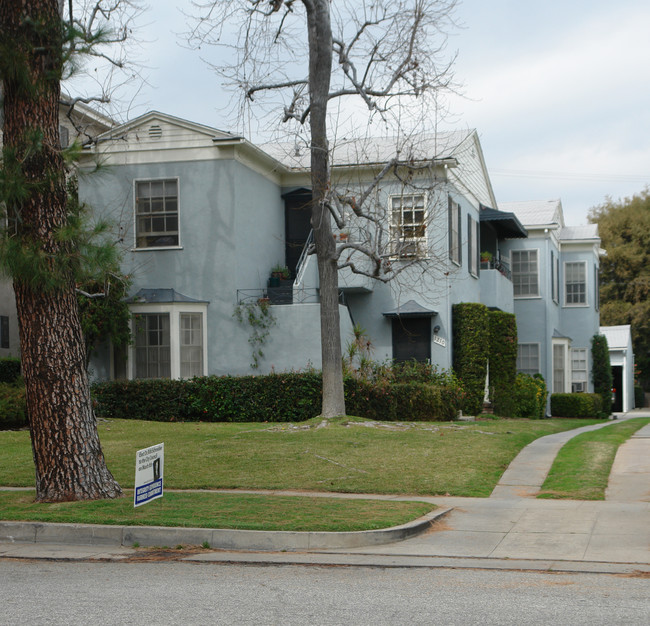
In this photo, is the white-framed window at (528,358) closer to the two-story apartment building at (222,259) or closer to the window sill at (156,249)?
the two-story apartment building at (222,259)

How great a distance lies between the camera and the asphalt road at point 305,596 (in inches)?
238

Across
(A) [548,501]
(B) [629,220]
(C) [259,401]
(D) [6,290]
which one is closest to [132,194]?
(D) [6,290]

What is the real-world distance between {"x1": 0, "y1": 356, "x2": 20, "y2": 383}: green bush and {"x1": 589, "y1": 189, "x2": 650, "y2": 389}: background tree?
1501 inches

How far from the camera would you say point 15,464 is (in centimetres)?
1416

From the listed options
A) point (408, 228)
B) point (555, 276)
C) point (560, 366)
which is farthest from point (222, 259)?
point (560, 366)

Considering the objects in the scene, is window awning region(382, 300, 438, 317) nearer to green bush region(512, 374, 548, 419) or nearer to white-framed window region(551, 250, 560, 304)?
green bush region(512, 374, 548, 419)

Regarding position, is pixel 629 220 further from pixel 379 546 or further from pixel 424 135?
pixel 379 546

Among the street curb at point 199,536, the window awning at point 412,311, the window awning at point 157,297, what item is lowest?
the street curb at point 199,536

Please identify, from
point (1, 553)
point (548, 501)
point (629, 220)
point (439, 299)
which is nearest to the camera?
point (1, 553)

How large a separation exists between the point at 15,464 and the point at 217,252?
9.56 metres

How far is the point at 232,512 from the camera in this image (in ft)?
32.8

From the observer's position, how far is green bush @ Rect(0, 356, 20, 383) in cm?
2098

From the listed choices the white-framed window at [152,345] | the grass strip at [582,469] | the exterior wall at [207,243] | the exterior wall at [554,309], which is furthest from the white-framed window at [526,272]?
the white-framed window at [152,345]

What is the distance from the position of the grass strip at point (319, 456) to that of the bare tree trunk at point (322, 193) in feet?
3.49
